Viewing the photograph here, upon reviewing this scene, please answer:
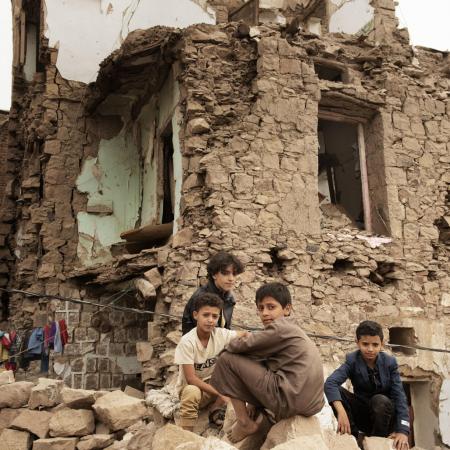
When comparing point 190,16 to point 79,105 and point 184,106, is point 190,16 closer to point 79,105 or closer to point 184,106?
point 79,105

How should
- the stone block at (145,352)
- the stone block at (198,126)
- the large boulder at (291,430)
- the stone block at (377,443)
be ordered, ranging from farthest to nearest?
1. the stone block at (198,126)
2. the stone block at (145,352)
3. the stone block at (377,443)
4. the large boulder at (291,430)

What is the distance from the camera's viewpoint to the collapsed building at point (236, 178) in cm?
735

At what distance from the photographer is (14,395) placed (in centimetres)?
563

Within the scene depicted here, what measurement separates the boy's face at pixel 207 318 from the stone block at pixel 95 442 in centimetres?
149

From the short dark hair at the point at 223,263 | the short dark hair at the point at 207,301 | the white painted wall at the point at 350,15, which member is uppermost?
the white painted wall at the point at 350,15

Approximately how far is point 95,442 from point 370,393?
2361 mm

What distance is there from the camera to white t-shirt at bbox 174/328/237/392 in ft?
13.8

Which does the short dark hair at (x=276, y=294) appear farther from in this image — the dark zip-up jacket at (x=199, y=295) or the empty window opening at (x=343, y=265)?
the empty window opening at (x=343, y=265)

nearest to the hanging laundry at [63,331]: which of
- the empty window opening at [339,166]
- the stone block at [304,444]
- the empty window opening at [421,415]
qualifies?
the empty window opening at [339,166]

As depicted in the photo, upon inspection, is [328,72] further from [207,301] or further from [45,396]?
[45,396]

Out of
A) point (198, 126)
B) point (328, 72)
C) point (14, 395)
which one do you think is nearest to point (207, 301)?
point (14, 395)

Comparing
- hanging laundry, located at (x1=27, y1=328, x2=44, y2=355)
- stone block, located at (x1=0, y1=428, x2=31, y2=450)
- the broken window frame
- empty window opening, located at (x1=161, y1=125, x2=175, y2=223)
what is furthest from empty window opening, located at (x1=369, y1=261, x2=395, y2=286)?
hanging laundry, located at (x1=27, y1=328, x2=44, y2=355)

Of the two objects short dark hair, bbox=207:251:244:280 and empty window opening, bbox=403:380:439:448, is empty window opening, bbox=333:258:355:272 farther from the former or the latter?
short dark hair, bbox=207:251:244:280

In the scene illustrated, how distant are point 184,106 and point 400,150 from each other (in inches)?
127
